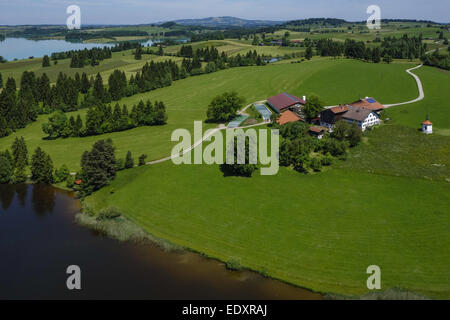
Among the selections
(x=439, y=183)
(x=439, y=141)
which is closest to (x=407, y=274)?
(x=439, y=183)

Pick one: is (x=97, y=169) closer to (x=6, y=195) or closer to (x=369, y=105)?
(x=6, y=195)

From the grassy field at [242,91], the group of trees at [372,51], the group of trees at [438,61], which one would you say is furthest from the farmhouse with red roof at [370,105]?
the group of trees at [372,51]

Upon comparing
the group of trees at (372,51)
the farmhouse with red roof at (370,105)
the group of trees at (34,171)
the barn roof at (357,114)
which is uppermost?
the group of trees at (372,51)

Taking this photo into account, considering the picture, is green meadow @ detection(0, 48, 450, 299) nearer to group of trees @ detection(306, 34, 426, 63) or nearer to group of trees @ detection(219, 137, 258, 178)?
group of trees @ detection(219, 137, 258, 178)

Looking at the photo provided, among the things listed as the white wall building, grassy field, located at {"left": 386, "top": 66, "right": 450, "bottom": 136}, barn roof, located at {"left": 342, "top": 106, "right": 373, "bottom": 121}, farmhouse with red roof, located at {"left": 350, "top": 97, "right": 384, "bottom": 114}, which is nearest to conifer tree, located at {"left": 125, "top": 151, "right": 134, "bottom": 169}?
barn roof, located at {"left": 342, "top": 106, "right": 373, "bottom": 121}

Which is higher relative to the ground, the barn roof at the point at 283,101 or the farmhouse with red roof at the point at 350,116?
the barn roof at the point at 283,101

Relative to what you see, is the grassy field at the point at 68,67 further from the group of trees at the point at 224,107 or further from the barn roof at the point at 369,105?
the barn roof at the point at 369,105
